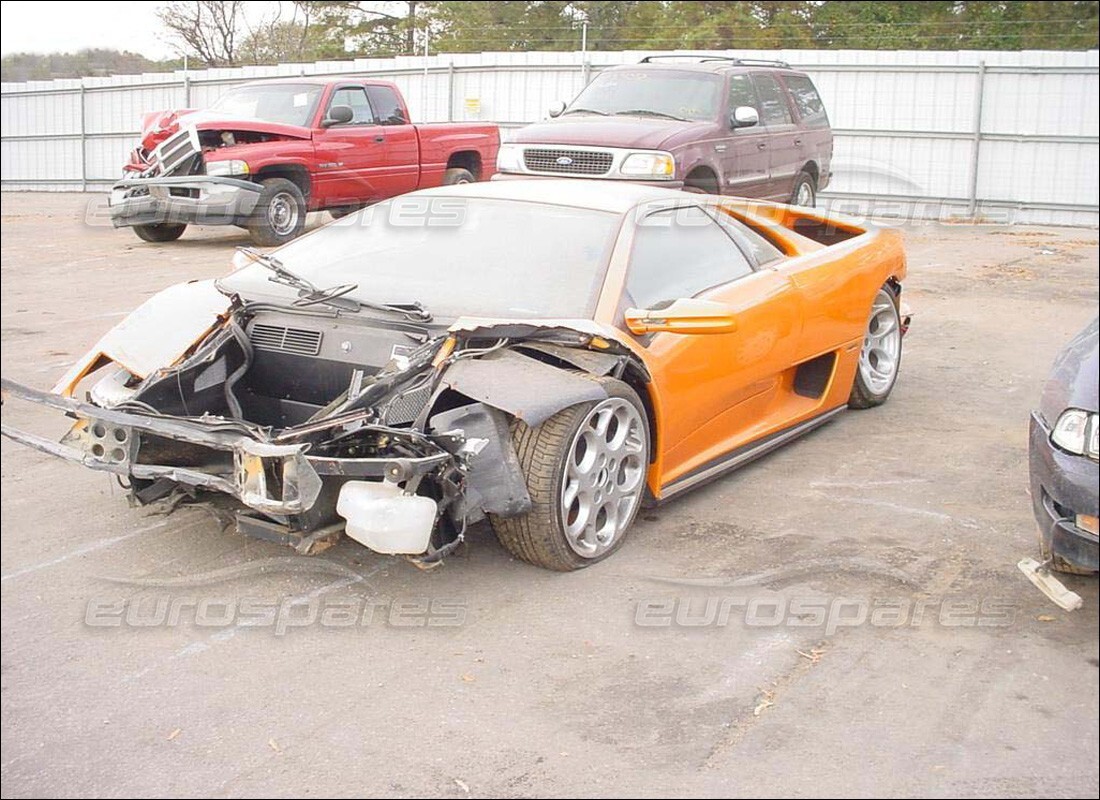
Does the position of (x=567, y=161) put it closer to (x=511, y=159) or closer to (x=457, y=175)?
(x=511, y=159)

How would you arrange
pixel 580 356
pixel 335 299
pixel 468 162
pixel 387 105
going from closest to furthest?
pixel 580 356 < pixel 335 299 < pixel 387 105 < pixel 468 162

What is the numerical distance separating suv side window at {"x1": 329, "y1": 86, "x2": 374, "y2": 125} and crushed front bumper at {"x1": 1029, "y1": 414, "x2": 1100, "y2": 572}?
1176 cm

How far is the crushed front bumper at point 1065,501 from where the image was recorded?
3869 mm

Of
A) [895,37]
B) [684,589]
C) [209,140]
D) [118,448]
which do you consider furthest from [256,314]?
[895,37]

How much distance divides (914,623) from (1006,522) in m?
1.26

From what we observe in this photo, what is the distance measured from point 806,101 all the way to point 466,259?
9898mm

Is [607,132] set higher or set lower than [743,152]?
higher

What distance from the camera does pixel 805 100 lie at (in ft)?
46.2

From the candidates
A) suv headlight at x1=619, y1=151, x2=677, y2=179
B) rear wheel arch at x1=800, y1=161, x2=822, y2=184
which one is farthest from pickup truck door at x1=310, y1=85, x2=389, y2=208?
rear wheel arch at x1=800, y1=161, x2=822, y2=184

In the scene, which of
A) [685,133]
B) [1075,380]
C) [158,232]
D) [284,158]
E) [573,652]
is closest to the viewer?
[573,652]

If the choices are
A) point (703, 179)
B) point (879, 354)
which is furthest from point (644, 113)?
point (879, 354)

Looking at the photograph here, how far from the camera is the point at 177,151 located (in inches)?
514

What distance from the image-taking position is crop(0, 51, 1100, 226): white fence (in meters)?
18.4

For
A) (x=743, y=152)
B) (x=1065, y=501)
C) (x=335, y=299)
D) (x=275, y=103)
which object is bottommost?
(x=1065, y=501)
